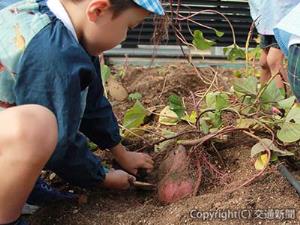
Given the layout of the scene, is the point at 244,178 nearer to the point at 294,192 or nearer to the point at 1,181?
the point at 294,192

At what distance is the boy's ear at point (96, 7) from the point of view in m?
1.09

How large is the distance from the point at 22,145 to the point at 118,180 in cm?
39

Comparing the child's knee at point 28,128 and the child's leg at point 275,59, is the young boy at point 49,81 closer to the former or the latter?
the child's knee at point 28,128

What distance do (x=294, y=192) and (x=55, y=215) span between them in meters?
0.52

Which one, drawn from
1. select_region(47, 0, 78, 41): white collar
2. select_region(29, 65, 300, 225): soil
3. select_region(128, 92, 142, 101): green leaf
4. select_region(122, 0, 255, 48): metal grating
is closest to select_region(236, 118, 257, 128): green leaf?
select_region(29, 65, 300, 225): soil

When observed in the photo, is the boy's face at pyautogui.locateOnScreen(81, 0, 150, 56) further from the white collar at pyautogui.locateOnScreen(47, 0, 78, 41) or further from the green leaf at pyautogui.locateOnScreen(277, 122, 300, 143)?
the green leaf at pyautogui.locateOnScreen(277, 122, 300, 143)

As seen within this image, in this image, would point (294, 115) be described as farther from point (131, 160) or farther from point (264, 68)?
point (264, 68)

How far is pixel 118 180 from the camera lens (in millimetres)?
1281

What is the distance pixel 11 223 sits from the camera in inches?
40.3

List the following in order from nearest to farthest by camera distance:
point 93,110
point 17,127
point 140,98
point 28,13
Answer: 1. point 17,127
2. point 28,13
3. point 93,110
4. point 140,98

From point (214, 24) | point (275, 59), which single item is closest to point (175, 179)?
point (275, 59)

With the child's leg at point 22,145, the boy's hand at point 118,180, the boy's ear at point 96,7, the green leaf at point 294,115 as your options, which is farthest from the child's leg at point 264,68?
the child's leg at point 22,145

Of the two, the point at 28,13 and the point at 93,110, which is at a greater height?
the point at 28,13

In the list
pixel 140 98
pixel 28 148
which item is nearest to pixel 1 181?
pixel 28 148
